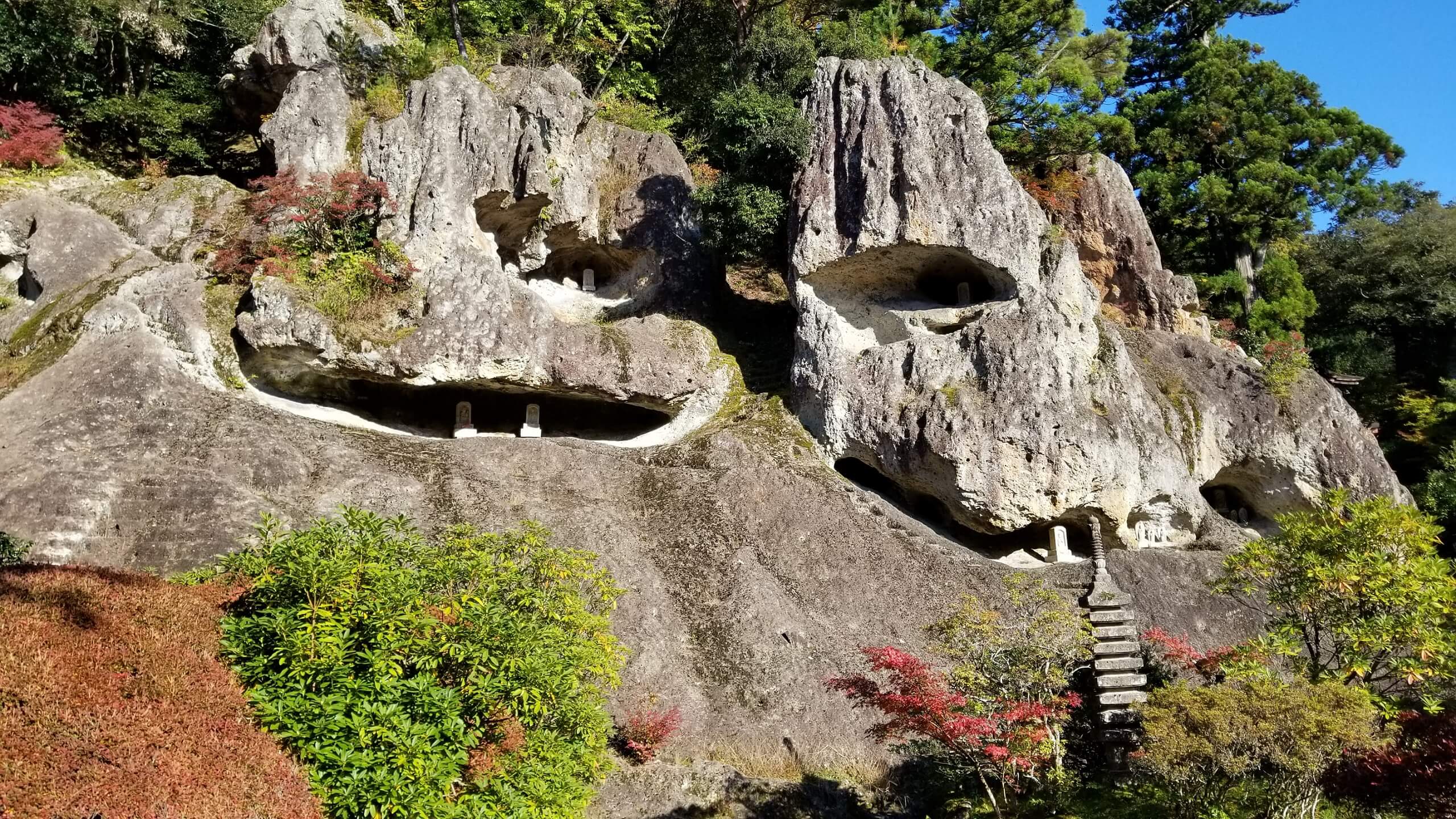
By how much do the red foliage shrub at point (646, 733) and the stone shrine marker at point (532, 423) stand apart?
27.6 ft

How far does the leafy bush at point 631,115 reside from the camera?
81.5 ft

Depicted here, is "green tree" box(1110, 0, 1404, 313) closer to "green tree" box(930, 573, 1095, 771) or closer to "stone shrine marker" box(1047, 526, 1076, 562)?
"stone shrine marker" box(1047, 526, 1076, 562)

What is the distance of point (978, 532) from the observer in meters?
18.2

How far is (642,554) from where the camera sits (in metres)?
14.9

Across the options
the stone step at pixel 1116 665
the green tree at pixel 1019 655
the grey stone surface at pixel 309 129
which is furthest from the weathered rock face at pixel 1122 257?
the grey stone surface at pixel 309 129

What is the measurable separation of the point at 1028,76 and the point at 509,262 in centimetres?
1474

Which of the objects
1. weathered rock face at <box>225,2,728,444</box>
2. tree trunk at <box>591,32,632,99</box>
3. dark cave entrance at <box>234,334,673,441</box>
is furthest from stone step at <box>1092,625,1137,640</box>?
tree trunk at <box>591,32,632,99</box>

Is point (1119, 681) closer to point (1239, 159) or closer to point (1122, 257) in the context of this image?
point (1122, 257)

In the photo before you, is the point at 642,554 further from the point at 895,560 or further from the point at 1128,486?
the point at 1128,486

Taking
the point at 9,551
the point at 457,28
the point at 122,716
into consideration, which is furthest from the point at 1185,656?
the point at 457,28

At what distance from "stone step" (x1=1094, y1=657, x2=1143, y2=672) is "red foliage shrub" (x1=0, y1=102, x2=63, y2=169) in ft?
78.8

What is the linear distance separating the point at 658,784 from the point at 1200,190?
24.4 metres

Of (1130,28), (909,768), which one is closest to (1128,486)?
(909,768)

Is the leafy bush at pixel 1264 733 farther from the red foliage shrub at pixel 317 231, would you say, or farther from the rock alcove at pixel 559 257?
the rock alcove at pixel 559 257
